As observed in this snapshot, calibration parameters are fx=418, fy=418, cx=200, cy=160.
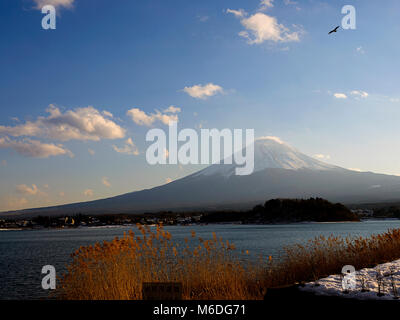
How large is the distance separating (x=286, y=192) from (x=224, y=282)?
135m

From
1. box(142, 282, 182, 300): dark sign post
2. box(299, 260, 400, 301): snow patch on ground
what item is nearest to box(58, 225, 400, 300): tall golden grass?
box(299, 260, 400, 301): snow patch on ground

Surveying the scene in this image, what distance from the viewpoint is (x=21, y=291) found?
1470cm

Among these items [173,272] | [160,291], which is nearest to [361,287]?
[160,291]

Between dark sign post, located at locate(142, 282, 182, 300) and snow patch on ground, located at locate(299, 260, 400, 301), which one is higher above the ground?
dark sign post, located at locate(142, 282, 182, 300)

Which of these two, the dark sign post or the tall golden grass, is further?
the tall golden grass

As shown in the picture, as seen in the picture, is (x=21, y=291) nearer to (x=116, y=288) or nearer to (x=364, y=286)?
(x=116, y=288)

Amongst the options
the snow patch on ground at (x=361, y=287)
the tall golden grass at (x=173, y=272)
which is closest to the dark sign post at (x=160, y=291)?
the tall golden grass at (x=173, y=272)

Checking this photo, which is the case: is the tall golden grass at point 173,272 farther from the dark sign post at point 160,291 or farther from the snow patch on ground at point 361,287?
the dark sign post at point 160,291

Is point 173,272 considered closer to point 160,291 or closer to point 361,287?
point 160,291

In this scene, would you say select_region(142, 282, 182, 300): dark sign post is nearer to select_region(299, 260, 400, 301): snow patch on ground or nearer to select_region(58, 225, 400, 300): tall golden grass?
select_region(58, 225, 400, 300): tall golden grass

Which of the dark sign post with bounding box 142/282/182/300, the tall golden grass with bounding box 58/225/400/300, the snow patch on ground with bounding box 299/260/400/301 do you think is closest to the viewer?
the dark sign post with bounding box 142/282/182/300

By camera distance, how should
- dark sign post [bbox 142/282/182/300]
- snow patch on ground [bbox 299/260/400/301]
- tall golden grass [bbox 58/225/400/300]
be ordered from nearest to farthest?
dark sign post [bbox 142/282/182/300]
snow patch on ground [bbox 299/260/400/301]
tall golden grass [bbox 58/225/400/300]
